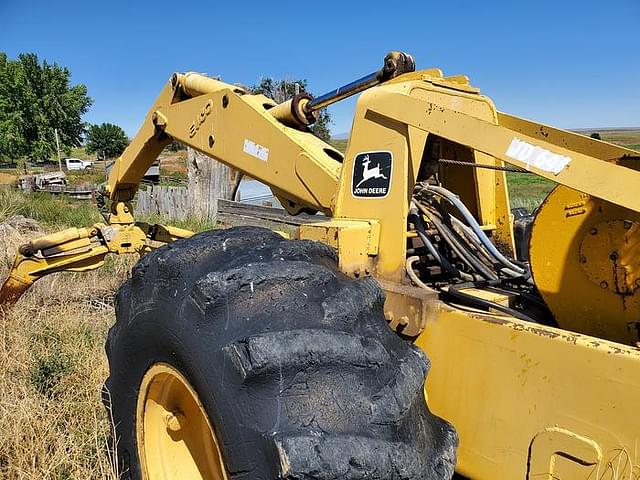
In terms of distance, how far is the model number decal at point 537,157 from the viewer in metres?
1.66

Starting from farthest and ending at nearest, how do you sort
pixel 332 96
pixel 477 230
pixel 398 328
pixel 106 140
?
pixel 106 140 < pixel 332 96 < pixel 477 230 < pixel 398 328

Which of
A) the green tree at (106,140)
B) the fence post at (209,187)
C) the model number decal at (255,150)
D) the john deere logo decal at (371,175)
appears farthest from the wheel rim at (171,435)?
the green tree at (106,140)

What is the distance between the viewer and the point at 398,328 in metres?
2.14

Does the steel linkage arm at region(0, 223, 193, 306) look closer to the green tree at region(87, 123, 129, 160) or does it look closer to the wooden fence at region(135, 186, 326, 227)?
the wooden fence at region(135, 186, 326, 227)

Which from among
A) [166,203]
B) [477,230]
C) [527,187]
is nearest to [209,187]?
[166,203]

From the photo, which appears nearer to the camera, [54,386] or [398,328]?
[398,328]

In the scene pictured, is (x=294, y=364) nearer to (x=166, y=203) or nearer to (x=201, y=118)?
(x=201, y=118)

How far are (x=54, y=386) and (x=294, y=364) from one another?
2.54m

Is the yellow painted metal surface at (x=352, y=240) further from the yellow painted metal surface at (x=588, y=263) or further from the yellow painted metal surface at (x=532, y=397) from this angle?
the yellow painted metal surface at (x=588, y=263)

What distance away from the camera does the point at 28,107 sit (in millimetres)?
51906

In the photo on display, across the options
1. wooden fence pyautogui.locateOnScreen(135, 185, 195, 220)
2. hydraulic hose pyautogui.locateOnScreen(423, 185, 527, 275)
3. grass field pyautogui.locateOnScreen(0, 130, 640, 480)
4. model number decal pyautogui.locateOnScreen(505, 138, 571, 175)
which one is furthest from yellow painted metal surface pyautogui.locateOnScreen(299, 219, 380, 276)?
wooden fence pyautogui.locateOnScreen(135, 185, 195, 220)

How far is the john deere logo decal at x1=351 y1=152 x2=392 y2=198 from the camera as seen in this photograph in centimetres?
230

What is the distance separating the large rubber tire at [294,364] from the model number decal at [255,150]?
114 centimetres

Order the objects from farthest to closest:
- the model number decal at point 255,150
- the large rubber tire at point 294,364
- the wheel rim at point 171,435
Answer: the model number decal at point 255,150
the wheel rim at point 171,435
the large rubber tire at point 294,364
